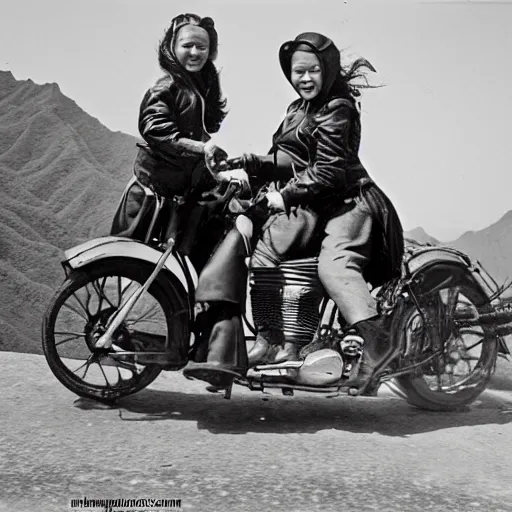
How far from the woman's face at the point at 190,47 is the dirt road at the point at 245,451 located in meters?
1.95

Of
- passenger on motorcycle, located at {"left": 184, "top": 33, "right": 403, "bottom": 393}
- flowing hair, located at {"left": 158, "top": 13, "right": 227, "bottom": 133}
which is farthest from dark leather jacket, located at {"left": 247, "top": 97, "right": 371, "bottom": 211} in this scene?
flowing hair, located at {"left": 158, "top": 13, "right": 227, "bottom": 133}

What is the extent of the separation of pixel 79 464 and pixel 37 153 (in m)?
4.16

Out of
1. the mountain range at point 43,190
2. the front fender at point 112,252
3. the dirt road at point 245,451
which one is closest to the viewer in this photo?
the dirt road at point 245,451

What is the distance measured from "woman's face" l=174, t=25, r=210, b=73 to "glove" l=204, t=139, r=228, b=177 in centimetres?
56

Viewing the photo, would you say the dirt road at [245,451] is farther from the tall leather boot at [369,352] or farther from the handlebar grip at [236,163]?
the handlebar grip at [236,163]

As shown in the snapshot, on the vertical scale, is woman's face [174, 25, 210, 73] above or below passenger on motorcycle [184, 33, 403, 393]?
above

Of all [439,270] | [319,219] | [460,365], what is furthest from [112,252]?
[460,365]

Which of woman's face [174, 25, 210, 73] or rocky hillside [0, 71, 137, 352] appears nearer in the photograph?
woman's face [174, 25, 210, 73]

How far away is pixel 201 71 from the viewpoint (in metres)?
5.26

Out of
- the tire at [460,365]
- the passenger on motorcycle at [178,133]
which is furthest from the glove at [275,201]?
the tire at [460,365]

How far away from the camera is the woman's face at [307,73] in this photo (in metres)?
5.05

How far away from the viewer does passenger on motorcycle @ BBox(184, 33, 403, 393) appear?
188 inches

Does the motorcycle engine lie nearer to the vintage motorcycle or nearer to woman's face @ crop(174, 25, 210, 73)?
the vintage motorcycle

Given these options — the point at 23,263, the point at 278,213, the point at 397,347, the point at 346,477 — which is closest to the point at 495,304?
the point at 397,347
